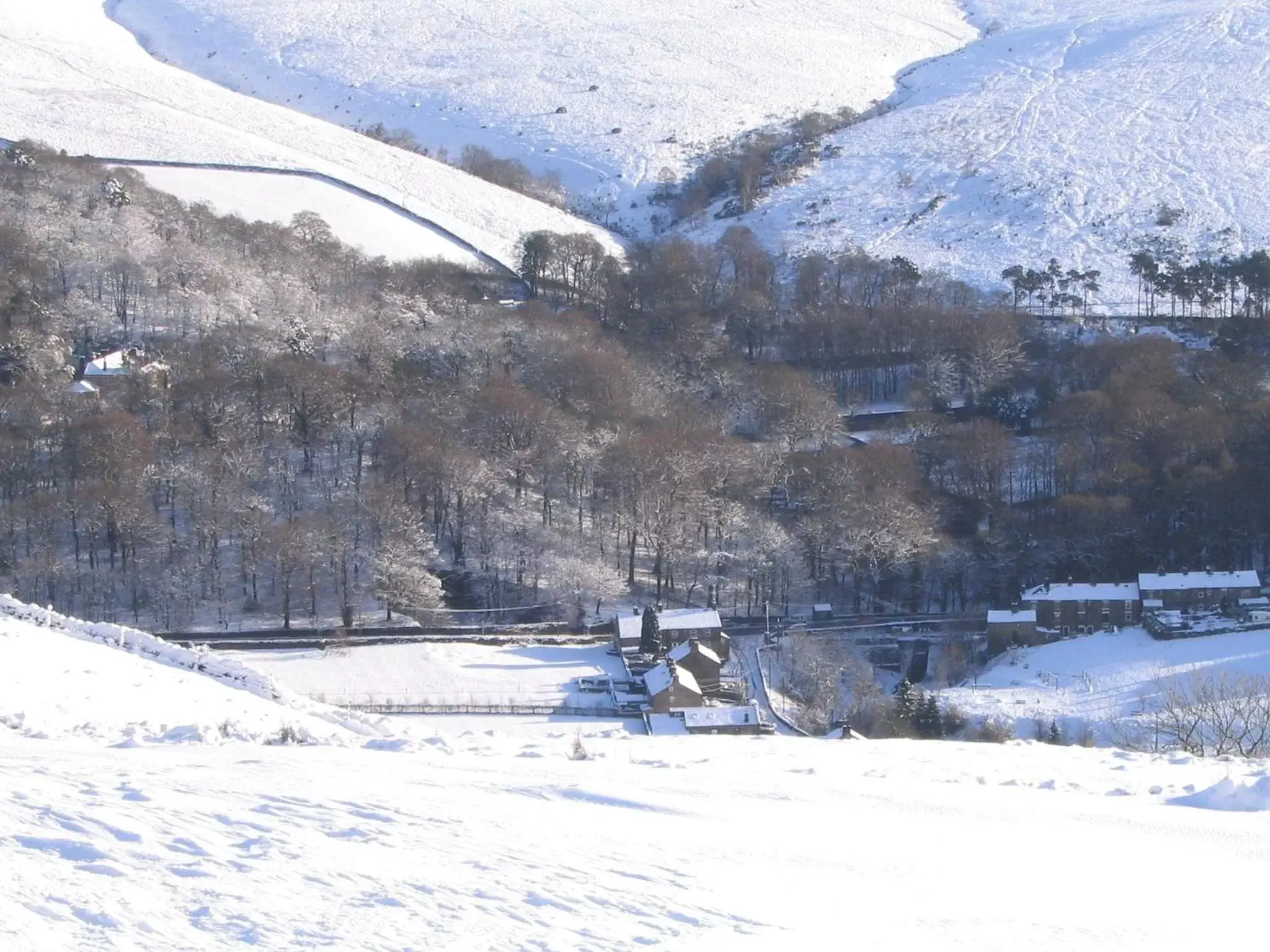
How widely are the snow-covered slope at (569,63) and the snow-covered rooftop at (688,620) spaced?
129ft

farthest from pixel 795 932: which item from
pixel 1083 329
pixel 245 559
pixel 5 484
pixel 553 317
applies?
pixel 1083 329

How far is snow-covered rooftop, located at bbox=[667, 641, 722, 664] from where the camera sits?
A: 30812 mm

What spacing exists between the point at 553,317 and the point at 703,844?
38.8 m

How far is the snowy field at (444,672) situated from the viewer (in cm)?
2942

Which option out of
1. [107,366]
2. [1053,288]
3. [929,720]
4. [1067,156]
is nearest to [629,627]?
[929,720]

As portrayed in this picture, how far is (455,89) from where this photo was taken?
84000mm

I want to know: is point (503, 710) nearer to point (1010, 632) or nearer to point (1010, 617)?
point (1010, 632)

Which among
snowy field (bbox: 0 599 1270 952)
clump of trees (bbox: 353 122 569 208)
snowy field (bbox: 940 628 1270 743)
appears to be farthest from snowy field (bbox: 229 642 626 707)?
clump of trees (bbox: 353 122 569 208)

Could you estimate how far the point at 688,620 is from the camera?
3297 centimetres

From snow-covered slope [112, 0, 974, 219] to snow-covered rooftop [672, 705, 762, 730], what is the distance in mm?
45329

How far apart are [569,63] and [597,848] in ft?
270

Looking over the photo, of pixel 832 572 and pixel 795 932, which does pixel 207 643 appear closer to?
pixel 832 572

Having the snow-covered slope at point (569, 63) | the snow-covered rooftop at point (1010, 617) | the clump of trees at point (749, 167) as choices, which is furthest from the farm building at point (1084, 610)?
the snow-covered slope at point (569, 63)

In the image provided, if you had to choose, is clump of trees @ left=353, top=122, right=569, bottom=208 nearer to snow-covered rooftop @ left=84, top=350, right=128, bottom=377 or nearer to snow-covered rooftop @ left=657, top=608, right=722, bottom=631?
snow-covered rooftop @ left=84, top=350, right=128, bottom=377
